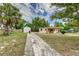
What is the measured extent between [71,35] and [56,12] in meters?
0.20

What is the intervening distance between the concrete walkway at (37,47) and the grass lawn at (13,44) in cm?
4

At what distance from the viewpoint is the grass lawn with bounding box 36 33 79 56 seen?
1190 mm

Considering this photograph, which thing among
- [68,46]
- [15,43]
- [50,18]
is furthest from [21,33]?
[68,46]

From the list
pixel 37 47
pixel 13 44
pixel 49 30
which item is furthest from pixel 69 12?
pixel 13 44

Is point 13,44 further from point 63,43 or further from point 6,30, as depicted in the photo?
point 63,43

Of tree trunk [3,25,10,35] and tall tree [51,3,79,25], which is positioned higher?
tall tree [51,3,79,25]

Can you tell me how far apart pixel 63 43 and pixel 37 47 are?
0.60 feet

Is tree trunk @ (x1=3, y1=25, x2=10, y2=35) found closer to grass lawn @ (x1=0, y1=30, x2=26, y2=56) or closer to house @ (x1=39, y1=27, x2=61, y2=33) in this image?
grass lawn @ (x1=0, y1=30, x2=26, y2=56)

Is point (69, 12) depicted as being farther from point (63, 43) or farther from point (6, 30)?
point (6, 30)

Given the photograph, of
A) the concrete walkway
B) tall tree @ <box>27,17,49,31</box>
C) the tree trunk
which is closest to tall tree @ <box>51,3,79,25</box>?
tall tree @ <box>27,17,49,31</box>

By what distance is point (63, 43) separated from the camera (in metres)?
1.21

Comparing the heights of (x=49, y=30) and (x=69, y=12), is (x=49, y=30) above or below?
below

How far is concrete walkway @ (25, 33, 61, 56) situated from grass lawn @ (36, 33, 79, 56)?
0.03m

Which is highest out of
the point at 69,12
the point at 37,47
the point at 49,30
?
the point at 69,12
